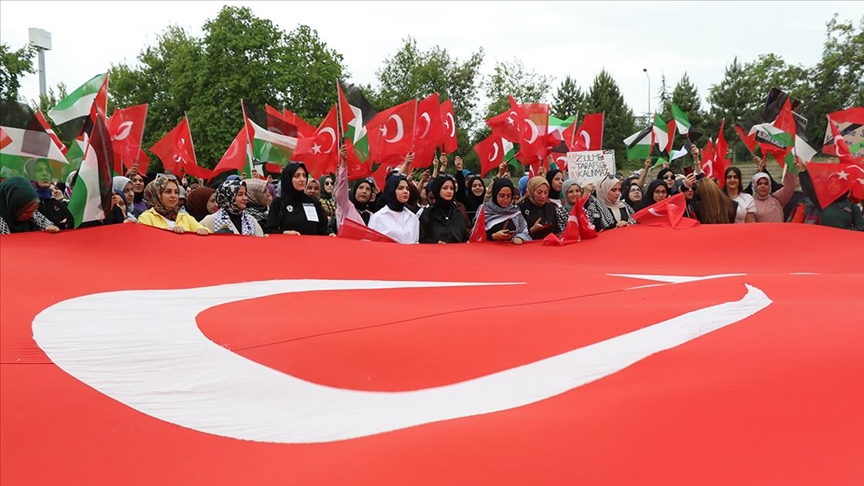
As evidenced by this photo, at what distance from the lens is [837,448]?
7.54ft

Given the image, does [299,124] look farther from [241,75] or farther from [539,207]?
[241,75]

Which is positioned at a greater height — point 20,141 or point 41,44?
point 41,44

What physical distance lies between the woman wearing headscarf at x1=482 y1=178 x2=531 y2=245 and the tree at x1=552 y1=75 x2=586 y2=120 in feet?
197

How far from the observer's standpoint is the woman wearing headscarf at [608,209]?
26.0ft

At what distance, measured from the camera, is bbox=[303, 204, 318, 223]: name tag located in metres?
6.89

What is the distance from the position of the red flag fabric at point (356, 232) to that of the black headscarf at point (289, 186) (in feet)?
1.83

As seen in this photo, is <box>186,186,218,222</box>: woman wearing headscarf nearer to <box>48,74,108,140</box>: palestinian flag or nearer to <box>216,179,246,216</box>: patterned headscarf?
<box>216,179,246,216</box>: patterned headscarf

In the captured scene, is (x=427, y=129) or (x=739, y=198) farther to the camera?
(x=427, y=129)

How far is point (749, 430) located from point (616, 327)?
1.11 metres

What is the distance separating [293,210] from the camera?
6.86 meters

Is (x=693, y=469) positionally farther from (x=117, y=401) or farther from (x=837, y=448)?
(x=117, y=401)

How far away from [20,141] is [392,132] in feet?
15.8

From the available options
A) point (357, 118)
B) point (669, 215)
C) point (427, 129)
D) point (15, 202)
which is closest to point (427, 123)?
point (427, 129)

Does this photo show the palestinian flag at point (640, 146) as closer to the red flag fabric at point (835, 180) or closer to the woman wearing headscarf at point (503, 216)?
the red flag fabric at point (835, 180)
